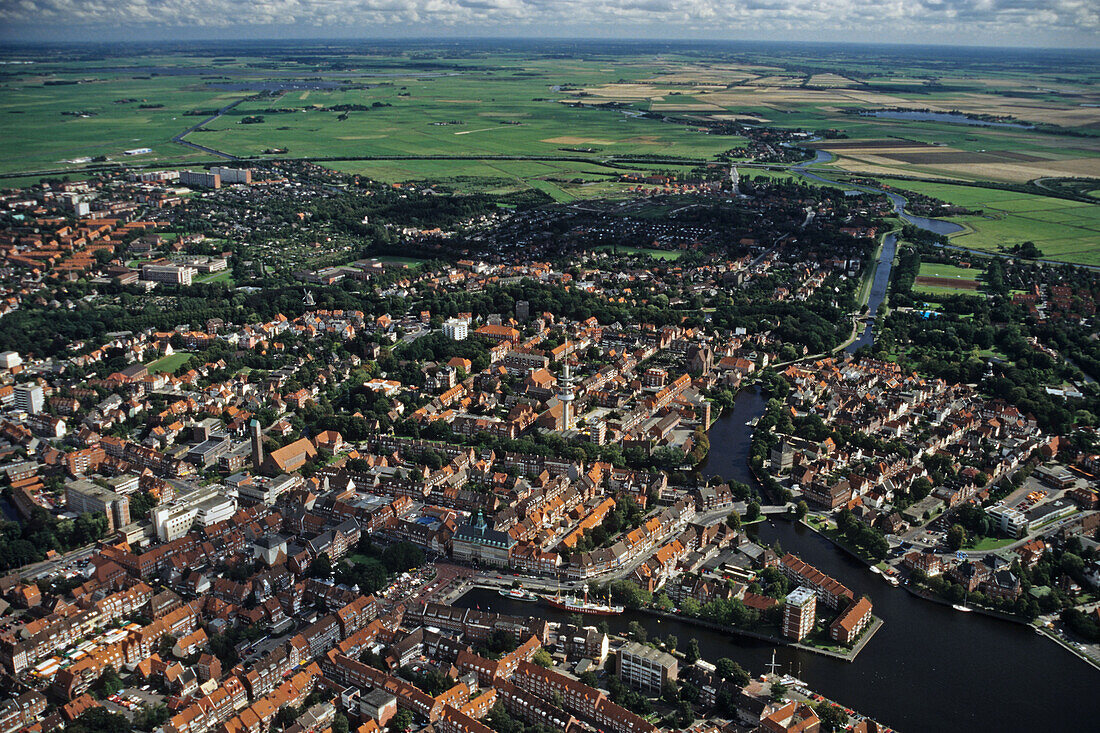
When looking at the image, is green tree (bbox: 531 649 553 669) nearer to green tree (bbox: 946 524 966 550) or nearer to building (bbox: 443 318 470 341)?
green tree (bbox: 946 524 966 550)

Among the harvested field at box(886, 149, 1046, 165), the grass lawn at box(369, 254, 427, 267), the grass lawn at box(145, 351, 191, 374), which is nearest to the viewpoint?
the grass lawn at box(145, 351, 191, 374)

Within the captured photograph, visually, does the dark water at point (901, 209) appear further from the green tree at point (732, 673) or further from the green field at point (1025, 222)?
the green tree at point (732, 673)

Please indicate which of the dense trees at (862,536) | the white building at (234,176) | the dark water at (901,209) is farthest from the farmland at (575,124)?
the dense trees at (862,536)

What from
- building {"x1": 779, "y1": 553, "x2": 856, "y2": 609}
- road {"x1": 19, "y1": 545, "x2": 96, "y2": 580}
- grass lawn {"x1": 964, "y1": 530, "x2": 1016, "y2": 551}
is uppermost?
building {"x1": 779, "y1": 553, "x2": 856, "y2": 609}

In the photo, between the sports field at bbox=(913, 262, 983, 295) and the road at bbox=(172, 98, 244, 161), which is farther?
the road at bbox=(172, 98, 244, 161)

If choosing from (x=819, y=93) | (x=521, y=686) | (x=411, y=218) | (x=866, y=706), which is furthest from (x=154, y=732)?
(x=819, y=93)

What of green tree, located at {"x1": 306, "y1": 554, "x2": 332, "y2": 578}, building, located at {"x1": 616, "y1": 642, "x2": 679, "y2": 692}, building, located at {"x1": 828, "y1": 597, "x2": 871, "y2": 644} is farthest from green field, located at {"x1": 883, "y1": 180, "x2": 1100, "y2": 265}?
green tree, located at {"x1": 306, "y1": 554, "x2": 332, "y2": 578}

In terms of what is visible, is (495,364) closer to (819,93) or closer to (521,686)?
(521,686)
